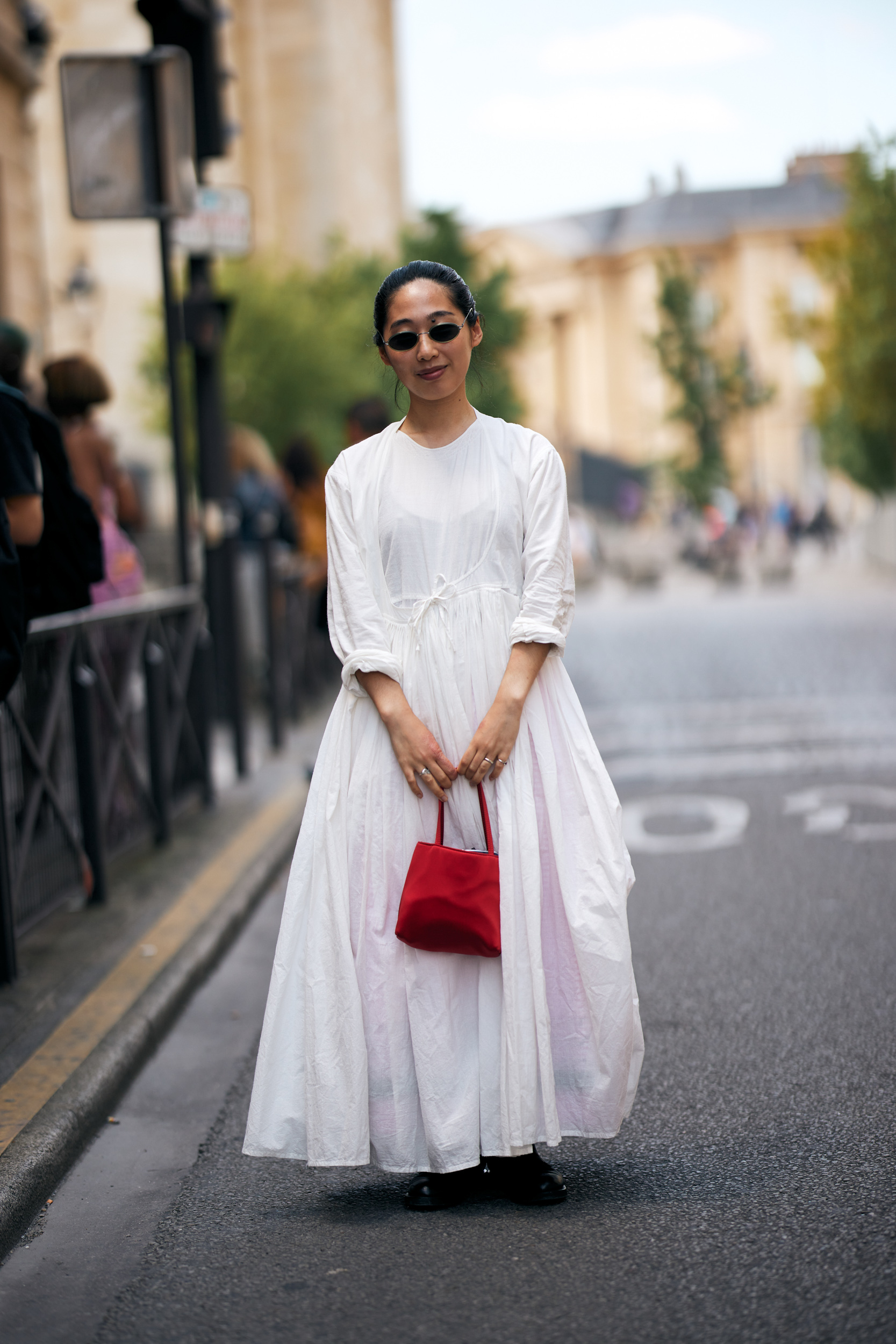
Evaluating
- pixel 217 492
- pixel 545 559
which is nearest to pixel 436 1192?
pixel 545 559

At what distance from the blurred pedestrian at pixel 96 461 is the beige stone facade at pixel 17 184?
306 inches

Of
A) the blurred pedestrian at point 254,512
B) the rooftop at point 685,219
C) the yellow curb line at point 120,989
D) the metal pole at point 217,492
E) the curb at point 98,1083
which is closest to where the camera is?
the curb at point 98,1083

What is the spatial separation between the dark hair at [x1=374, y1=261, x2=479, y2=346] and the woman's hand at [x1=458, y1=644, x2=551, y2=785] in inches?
28.2

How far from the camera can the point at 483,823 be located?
3273 millimetres

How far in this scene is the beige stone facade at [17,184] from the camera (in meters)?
14.3

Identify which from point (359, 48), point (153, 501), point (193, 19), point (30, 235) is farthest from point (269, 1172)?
point (359, 48)

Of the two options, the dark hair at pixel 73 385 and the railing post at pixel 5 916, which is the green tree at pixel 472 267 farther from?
the railing post at pixel 5 916

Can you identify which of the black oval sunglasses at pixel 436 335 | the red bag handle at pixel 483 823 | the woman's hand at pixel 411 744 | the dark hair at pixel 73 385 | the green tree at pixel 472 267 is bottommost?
the red bag handle at pixel 483 823

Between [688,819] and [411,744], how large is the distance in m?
4.54

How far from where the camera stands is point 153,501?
3189 centimetres

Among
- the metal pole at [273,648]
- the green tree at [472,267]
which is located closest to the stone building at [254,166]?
the green tree at [472,267]

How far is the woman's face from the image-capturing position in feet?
10.8

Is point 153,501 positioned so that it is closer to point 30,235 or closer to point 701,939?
point 30,235

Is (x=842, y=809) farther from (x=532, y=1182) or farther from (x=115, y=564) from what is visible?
(x=532, y=1182)
